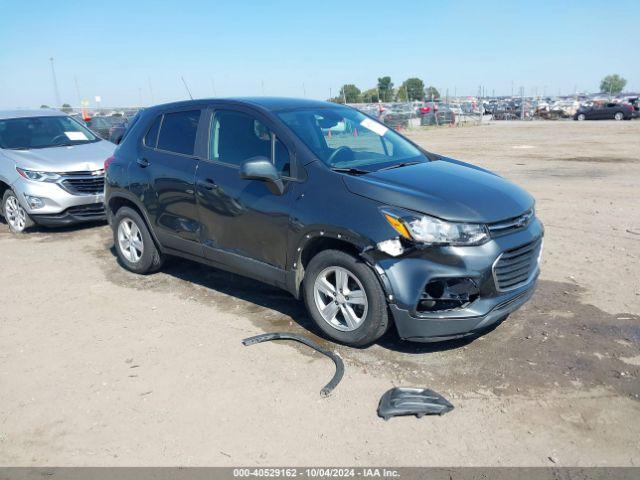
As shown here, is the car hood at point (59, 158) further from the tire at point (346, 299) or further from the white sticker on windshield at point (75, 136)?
the tire at point (346, 299)

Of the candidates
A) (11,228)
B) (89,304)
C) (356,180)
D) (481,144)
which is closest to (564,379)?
(356,180)

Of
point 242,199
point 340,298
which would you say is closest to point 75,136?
point 242,199

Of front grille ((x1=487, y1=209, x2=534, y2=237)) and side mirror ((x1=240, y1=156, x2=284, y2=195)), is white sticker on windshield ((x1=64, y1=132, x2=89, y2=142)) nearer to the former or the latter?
side mirror ((x1=240, y1=156, x2=284, y2=195))

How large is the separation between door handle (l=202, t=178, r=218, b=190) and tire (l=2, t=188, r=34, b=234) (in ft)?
14.9

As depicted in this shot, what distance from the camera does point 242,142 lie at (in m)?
5.00

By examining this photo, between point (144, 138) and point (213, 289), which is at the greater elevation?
point (144, 138)

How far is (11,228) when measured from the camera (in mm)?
8766

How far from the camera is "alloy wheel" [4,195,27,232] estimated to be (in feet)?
27.8

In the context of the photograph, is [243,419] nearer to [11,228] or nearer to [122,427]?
[122,427]

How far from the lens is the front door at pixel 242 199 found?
15.1 ft

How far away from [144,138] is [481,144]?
58.6ft

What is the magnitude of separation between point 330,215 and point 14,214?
6.46 meters

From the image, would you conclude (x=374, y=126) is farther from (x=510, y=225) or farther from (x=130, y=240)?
(x=130, y=240)

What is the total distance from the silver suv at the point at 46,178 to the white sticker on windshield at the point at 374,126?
469 cm
